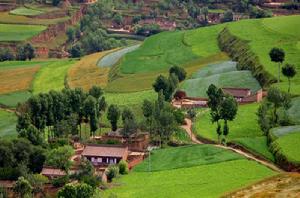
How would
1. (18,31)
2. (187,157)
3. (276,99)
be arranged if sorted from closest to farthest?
(187,157) < (276,99) < (18,31)

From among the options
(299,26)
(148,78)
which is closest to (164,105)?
(148,78)

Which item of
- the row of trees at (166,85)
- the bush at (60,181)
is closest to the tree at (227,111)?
the row of trees at (166,85)

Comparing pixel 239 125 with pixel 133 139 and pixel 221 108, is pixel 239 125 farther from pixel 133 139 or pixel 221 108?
pixel 133 139

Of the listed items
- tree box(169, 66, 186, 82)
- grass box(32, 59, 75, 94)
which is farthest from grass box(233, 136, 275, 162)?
grass box(32, 59, 75, 94)

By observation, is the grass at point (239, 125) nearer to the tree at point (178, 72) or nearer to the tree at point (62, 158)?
the tree at point (62, 158)

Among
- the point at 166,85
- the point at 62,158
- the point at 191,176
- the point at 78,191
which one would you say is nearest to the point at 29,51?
the point at 166,85
